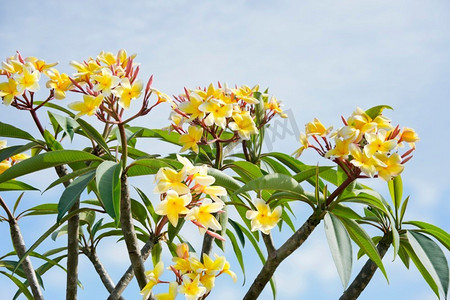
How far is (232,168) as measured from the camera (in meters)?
2.03

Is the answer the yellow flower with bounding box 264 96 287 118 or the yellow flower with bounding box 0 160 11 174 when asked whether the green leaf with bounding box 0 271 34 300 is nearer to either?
the yellow flower with bounding box 0 160 11 174

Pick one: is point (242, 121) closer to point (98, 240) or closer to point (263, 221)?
point (263, 221)

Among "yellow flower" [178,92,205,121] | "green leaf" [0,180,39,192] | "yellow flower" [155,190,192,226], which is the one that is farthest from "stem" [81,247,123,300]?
"yellow flower" [155,190,192,226]

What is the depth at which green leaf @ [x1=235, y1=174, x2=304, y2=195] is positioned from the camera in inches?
61.1

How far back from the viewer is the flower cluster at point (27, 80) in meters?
1.73

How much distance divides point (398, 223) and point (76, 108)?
120cm

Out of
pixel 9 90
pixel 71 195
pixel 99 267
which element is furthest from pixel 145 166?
pixel 99 267

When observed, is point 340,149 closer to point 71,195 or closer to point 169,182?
point 169,182

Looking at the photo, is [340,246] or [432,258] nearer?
[340,246]

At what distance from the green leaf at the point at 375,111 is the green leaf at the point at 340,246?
1.08 feet

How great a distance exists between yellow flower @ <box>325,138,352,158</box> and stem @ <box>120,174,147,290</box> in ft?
1.94

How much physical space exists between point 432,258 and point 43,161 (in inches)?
47.1

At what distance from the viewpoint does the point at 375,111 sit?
1694 millimetres

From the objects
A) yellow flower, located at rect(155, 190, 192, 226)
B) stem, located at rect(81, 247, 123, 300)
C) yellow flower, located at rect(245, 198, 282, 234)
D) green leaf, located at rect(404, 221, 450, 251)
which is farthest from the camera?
stem, located at rect(81, 247, 123, 300)
